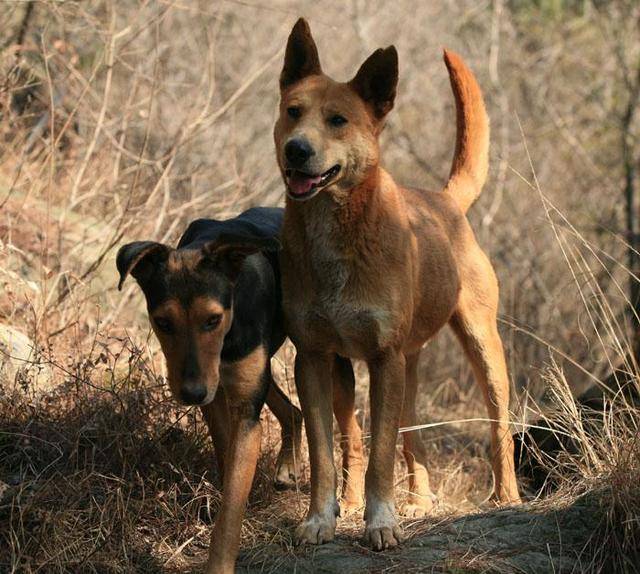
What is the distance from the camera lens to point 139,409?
545cm

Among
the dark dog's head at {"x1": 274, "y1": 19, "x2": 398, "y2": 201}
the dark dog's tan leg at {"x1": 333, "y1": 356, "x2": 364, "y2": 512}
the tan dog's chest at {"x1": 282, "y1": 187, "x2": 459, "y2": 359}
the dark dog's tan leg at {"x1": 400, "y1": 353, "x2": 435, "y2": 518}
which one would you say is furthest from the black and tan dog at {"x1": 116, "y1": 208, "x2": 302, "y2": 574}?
the dark dog's tan leg at {"x1": 400, "y1": 353, "x2": 435, "y2": 518}

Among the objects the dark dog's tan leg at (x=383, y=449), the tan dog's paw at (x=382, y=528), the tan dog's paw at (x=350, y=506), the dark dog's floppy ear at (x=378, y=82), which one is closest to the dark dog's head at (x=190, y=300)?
the dark dog's tan leg at (x=383, y=449)

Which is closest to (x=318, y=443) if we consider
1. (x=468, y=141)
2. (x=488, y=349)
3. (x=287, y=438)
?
(x=287, y=438)

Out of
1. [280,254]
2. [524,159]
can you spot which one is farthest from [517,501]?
[524,159]

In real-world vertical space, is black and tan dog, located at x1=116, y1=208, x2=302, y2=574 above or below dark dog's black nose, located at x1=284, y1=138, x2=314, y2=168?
below

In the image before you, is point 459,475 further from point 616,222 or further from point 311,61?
point 616,222

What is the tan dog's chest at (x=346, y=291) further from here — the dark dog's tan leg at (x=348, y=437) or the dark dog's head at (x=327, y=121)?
the dark dog's tan leg at (x=348, y=437)

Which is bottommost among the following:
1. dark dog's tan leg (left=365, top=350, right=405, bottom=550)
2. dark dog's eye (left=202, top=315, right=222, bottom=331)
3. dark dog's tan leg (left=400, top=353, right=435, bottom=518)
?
dark dog's tan leg (left=400, top=353, right=435, bottom=518)

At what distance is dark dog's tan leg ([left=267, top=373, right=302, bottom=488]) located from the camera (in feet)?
18.0

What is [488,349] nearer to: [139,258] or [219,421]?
[219,421]

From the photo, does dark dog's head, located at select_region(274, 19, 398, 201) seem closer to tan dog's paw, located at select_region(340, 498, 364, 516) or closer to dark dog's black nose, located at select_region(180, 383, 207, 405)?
dark dog's black nose, located at select_region(180, 383, 207, 405)

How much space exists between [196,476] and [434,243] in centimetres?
176

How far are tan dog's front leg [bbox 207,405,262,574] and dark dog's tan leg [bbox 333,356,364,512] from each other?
102 cm

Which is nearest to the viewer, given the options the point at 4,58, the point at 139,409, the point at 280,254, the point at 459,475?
the point at 280,254
